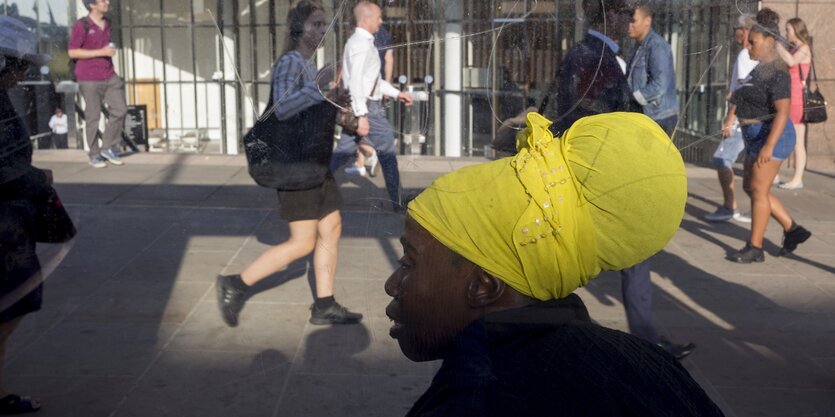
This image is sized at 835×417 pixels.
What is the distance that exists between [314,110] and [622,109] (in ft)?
1.80

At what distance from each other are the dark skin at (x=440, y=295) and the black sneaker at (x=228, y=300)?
224 cm

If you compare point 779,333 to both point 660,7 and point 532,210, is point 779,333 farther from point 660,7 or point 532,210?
point 532,210

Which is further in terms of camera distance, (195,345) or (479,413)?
(195,345)

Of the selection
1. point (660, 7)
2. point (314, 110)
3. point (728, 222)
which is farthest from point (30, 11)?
point (728, 222)

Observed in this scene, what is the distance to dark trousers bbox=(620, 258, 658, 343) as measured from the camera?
3.66 m

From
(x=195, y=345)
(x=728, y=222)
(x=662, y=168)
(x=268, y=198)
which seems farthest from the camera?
(x=728, y=222)

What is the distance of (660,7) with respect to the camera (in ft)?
5.67

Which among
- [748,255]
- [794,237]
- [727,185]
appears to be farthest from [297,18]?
[794,237]

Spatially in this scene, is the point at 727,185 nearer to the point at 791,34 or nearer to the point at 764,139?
the point at 764,139

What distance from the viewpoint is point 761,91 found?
2207mm

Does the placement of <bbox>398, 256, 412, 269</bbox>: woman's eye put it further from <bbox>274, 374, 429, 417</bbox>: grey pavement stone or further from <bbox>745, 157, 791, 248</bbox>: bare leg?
<bbox>745, 157, 791, 248</bbox>: bare leg

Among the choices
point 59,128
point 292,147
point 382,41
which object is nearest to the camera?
point 382,41

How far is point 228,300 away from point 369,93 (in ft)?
6.70

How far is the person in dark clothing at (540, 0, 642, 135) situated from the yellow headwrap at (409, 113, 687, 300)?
316 mm
